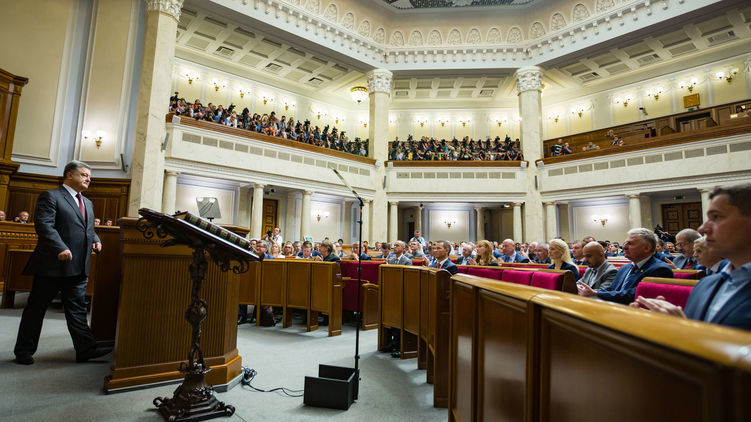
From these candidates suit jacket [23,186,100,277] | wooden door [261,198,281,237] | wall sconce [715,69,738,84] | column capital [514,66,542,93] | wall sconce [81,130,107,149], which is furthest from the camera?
wooden door [261,198,281,237]

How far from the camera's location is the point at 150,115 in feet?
33.7

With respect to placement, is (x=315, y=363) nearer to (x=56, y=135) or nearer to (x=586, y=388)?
(x=586, y=388)

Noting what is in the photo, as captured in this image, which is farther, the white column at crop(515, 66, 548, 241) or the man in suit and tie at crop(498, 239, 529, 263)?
the white column at crop(515, 66, 548, 241)

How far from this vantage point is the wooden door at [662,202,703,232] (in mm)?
13719

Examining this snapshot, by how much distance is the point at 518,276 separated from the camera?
3188mm

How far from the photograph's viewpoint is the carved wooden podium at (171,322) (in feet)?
8.13

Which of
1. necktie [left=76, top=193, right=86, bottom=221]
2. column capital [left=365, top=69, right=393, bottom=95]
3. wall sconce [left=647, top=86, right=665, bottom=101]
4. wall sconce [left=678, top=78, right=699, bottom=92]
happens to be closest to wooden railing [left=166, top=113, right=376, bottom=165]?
column capital [left=365, top=69, right=393, bottom=95]

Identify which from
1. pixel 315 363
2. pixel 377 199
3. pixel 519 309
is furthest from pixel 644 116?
pixel 519 309

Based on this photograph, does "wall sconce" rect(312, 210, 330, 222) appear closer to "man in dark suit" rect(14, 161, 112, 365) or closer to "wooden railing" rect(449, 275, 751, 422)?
"man in dark suit" rect(14, 161, 112, 365)

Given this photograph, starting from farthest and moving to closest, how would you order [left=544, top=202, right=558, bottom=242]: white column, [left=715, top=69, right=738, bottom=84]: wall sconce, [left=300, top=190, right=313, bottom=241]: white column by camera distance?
[left=715, top=69, right=738, bottom=84]: wall sconce < [left=544, top=202, right=558, bottom=242]: white column < [left=300, top=190, right=313, bottom=241]: white column

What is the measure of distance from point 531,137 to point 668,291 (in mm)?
13999

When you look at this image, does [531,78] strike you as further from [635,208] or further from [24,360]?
[24,360]

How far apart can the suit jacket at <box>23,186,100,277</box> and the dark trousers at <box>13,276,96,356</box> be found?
10 centimetres

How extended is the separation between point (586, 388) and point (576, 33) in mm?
16216
